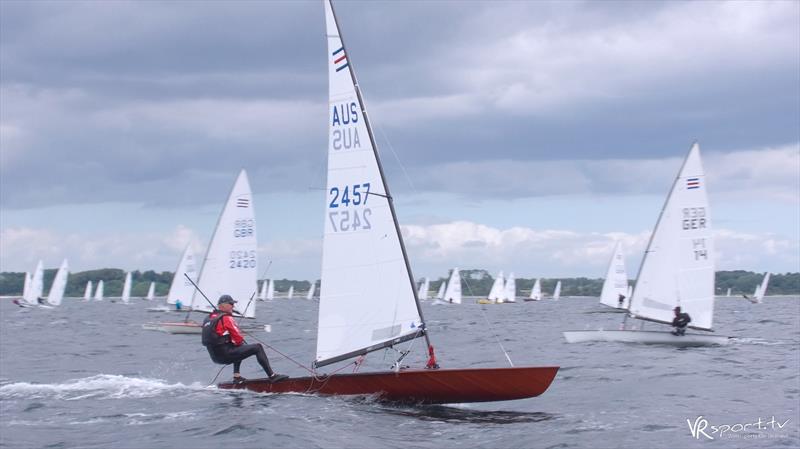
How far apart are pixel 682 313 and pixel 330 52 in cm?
1638

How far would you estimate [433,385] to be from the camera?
13.7 m

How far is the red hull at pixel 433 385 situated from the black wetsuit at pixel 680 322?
14.0 meters

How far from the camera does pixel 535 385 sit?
42.9ft

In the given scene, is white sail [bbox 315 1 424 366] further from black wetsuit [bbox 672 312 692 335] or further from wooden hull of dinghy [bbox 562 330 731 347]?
black wetsuit [bbox 672 312 692 335]

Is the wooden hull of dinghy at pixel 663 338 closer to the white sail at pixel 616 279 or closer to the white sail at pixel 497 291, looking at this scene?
the white sail at pixel 616 279

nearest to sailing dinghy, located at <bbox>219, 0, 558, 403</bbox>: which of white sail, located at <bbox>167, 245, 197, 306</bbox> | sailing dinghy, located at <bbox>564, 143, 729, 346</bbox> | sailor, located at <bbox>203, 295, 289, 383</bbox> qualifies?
sailor, located at <bbox>203, 295, 289, 383</bbox>

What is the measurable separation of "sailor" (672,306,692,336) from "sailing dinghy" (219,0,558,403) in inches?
542

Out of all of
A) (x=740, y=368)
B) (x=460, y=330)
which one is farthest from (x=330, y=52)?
(x=460, y=330)

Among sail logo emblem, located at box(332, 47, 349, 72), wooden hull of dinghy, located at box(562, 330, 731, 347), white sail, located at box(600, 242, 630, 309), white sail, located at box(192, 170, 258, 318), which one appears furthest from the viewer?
white sail, located at box(600, 242, 630, 309)

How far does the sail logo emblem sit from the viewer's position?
1448 cm

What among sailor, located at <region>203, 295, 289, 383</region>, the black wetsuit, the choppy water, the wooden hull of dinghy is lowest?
the choppy water

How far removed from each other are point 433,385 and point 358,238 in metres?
2.67

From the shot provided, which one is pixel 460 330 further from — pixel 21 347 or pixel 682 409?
pixel 682 409

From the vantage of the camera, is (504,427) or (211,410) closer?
(504,427)
